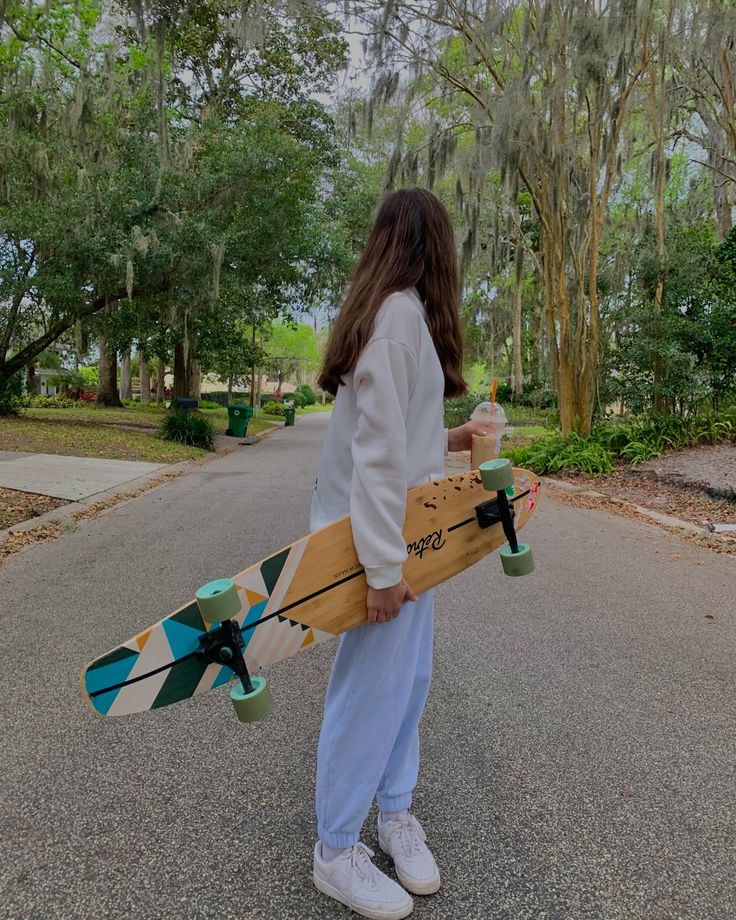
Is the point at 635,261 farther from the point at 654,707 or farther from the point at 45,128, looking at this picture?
the point at 45,128

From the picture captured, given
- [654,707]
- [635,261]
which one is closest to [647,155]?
[635,261]

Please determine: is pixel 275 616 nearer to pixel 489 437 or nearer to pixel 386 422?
pixel 386 422

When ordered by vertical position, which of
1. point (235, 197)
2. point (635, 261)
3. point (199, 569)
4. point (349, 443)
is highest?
point (235, 197)

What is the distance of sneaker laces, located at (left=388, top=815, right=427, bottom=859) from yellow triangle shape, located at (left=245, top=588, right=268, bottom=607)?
0.78 m

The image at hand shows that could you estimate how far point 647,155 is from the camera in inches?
638

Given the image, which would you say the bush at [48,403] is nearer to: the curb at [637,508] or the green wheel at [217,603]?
the curb at [637,508]

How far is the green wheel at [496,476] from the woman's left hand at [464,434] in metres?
0.45

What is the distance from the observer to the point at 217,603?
1.46m

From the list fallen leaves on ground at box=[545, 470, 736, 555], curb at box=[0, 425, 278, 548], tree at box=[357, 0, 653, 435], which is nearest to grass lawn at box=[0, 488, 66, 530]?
curb at box=[0, 425, 278, 548]

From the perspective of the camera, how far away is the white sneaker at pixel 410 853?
173 centimetres

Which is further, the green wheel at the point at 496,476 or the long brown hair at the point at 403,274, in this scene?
the green wheel at the point at 496,476

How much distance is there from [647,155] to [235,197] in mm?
10266

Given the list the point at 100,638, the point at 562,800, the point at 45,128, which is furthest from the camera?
the point at 45,128

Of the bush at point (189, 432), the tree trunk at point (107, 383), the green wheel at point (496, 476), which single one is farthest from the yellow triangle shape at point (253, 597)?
the tree trunk at point (107, 383)
